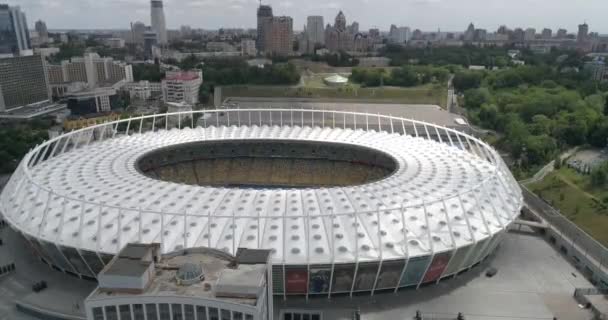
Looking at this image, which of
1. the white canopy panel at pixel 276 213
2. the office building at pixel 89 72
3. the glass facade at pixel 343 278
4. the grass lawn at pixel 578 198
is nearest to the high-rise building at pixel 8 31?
the office building at pixel 89 72

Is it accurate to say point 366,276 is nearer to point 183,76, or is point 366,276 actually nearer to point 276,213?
point 276,213

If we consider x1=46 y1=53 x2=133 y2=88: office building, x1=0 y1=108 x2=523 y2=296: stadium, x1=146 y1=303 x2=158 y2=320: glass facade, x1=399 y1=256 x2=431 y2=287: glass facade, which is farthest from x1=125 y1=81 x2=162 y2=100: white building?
x1=146 y1=303 x2=158 y2=320: glass facade

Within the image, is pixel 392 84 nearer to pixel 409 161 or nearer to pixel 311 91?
pixel 311 91

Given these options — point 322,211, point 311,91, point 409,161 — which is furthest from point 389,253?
point 311,91

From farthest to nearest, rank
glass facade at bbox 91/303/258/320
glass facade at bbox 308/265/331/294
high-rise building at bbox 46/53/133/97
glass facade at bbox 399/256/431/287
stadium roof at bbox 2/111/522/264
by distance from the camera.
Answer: high-rise building at bbox 46/53/133/97 < glass facade at bbox 399/256/431/287 < stadium roof at bbox 2/111/522/264 < glass facade at bbox 308/265/331/294 < glass facade at bbox 91/303/258/320

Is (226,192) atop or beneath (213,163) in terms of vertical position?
atop

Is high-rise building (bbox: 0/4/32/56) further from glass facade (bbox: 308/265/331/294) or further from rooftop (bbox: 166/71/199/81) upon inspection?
glass facade (bbox: 308/265/331/294)

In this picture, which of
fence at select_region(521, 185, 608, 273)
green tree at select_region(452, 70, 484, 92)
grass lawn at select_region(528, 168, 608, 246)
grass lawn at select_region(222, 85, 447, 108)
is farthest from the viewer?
green tree at select_region(452, 70, 484, 92)
